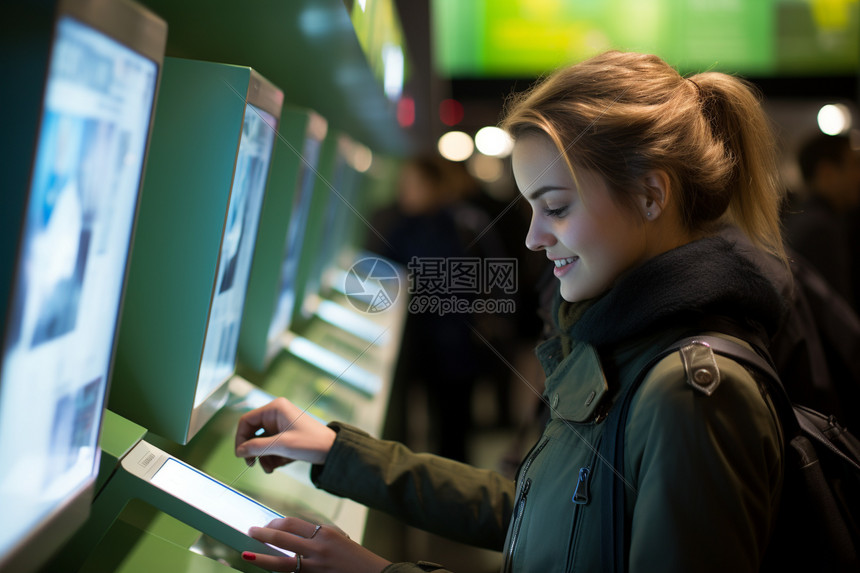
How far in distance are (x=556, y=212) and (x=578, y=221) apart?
0.04m

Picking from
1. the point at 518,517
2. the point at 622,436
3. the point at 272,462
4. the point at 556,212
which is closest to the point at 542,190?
the point at 556,212

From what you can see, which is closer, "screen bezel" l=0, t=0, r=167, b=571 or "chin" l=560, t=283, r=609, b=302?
"screen bezel" l=0, t=0, r=167, b=571

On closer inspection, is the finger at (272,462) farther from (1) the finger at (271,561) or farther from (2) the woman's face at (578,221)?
(2) the woman's face at (578,221)

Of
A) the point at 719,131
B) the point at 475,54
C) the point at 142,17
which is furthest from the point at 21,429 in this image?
the point at 475,54

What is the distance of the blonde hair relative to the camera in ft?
3.28

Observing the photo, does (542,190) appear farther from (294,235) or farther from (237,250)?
(294,235)

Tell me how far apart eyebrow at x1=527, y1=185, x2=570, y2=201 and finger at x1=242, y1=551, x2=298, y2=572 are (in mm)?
631

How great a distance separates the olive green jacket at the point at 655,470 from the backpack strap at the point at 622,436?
0.01m

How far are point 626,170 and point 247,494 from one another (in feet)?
2.58

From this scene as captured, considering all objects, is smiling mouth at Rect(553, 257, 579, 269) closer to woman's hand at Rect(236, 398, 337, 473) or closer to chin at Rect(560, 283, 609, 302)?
chin at Rect(560, 283, 609, 302)

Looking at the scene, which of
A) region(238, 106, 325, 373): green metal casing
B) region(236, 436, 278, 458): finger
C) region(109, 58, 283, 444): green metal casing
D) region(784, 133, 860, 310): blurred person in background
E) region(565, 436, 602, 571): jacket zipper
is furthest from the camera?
region(784, 133, 860, 310): blurred person in background

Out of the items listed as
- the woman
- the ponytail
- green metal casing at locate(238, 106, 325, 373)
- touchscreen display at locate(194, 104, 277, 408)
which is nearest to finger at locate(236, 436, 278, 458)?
touchscreen display at locate(194, 104, 277, 408)

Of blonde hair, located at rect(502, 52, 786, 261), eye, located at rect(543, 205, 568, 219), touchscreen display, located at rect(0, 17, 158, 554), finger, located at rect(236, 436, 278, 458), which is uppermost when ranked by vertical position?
blonde hair, located at rect(502, 52, 786, 261)

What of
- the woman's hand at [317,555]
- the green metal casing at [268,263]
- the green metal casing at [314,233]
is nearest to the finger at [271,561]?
the woman's hand at [317,555]
